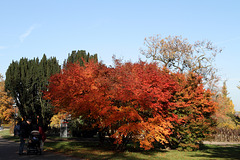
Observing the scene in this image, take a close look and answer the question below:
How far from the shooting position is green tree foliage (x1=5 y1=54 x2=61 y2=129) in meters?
26.8

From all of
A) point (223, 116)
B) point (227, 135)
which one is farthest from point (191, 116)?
point (223, 116)

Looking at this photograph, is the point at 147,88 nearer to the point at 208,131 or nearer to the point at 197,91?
the point at 197,91

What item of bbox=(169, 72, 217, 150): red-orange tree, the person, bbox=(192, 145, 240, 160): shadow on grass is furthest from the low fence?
the person

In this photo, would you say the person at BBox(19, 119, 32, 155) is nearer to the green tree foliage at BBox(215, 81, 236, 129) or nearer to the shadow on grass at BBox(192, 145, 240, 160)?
the shadow on grass at BBox(192, 145, 240, 160)

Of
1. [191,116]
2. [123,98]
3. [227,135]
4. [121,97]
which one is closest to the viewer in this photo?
[123,98]

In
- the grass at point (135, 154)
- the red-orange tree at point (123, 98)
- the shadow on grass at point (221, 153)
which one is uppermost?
the red-orange tree at point (123, 98)

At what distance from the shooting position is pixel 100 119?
15.6 m

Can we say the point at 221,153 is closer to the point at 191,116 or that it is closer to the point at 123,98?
the point at 191,116

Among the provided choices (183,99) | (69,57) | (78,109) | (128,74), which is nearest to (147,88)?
(128,74)

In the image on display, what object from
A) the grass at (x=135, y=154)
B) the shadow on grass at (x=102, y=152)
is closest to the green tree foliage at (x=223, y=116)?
the grass at (x=135, y=154)

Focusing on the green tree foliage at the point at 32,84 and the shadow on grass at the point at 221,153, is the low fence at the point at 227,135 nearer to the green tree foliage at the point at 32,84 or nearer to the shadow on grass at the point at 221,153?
the shadow on grass at the point at 221,153

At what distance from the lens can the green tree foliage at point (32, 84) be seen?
26797mm

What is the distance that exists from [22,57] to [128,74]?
1865 cm

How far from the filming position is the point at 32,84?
26891 millimetres
